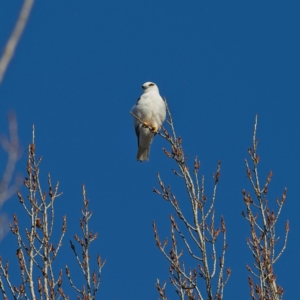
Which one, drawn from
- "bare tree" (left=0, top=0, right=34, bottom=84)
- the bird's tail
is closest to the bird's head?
the bird's tail

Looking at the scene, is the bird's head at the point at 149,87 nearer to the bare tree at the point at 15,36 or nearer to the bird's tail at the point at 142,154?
the bird's tail at the point at 142,154

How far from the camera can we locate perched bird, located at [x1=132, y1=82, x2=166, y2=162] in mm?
10852

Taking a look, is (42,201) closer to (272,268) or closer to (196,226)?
(196,226)

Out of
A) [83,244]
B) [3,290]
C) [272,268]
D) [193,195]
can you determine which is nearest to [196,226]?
[193,195]

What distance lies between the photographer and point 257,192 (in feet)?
20.5

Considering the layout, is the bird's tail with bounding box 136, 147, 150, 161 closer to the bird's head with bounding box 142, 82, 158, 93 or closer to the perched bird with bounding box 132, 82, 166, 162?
the perched bird with bounding box 132, 82, 166, 162

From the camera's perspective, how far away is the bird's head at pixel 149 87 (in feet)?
38.7

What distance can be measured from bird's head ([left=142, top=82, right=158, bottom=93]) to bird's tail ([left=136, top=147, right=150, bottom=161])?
1245 mm

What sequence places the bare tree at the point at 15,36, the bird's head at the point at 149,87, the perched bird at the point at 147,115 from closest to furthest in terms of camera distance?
the bare tree at the point at 15,36 → the perched bird at the point at 147,115 → the bird's head at the point at 149,87

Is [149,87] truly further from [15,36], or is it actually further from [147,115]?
[15,36]

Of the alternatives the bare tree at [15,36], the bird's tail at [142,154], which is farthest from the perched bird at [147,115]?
the bare tree at [15,36]

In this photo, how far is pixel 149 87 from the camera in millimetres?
11891

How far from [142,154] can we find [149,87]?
146cm

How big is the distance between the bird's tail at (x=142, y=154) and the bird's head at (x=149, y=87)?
1.25 meters
